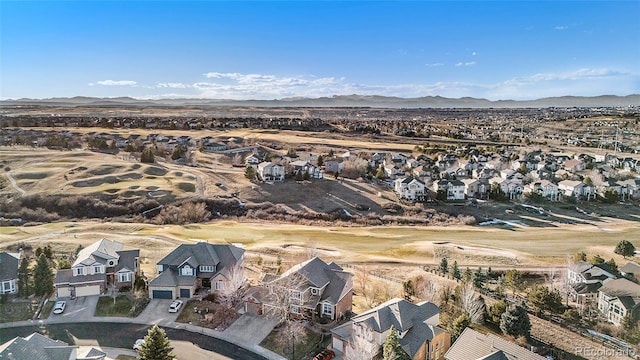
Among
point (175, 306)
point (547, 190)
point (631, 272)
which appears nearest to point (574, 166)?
point (547, 190)

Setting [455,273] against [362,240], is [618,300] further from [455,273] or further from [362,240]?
[362,240]

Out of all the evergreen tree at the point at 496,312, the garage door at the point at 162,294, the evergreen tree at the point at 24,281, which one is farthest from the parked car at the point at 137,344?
the evergreen tree at the point at 496,312

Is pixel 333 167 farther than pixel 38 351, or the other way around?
pixel 333 167

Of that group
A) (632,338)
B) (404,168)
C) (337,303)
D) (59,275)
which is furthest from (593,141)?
(59,275)

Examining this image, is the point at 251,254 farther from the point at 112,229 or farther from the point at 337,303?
the point at 112,229

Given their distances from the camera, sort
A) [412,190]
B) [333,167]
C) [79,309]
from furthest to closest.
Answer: [333,167], [412,190], [79,309]

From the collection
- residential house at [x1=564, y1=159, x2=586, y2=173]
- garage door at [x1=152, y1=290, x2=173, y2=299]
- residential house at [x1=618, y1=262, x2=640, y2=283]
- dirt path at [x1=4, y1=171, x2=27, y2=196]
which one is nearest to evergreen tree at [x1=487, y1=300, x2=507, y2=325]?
residential house at [x1=618, y1=262, x2=640, y2=283]

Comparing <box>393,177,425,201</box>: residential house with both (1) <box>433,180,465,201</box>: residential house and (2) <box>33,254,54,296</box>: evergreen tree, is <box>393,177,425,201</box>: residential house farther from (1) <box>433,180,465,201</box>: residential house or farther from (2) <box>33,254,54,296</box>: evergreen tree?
(2) <box>33,254,54,296</box>: evergreen tree
